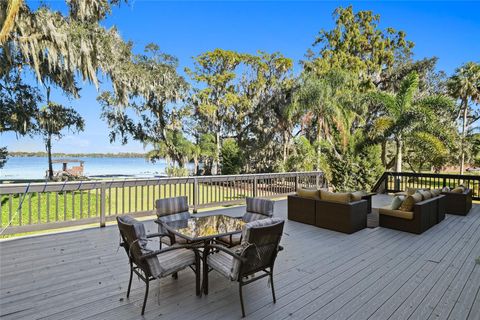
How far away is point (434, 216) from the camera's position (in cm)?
530

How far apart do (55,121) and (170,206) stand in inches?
418

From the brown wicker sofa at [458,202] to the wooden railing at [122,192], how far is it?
12.0ft

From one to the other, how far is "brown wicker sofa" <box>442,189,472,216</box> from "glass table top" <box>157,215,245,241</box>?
587 centimetres

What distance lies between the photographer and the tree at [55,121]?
11.0 m

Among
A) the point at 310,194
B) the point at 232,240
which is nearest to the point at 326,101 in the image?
the point at 310,194

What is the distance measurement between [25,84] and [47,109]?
128 centimetres

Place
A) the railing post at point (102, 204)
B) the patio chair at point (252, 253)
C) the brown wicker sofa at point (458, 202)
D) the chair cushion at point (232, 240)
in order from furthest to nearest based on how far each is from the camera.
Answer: the brown wicker sofa at point (458, 202) → the railing post at point (102, 204) → the chair cushion at point (232, 240) → the patio chair at point (252, 253)

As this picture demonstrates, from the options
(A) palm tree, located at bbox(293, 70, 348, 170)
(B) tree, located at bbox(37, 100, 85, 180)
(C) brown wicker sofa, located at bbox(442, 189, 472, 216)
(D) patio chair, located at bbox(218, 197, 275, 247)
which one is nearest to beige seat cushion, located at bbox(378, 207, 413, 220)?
(C) brown wicker sofa, located at bbox(442, 189, 472, 216)

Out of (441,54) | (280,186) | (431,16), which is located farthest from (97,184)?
(441,54)

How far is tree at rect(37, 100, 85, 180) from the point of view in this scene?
11.0 m

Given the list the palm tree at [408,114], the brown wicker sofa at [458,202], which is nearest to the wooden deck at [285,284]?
the brown wicker sofa at [458,202]

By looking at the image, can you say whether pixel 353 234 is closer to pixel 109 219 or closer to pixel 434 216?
pixel 434 216

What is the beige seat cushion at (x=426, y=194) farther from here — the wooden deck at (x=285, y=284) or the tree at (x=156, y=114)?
the tree at (x=156, y=114)

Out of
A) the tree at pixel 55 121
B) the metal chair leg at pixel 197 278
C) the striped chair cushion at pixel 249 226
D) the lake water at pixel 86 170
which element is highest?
the tree at pixel 55 121
